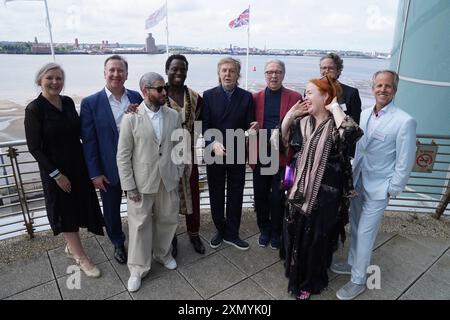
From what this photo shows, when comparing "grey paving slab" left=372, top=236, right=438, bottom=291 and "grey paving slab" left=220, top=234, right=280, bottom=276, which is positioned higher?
"grey paving slab" left=220, top=234, right=280, bottom=276

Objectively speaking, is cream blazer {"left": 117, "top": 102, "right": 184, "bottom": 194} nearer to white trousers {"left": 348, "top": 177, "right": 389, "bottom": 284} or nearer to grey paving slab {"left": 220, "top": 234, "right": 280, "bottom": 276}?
grey paving slab {"left": 220, "top": 234, "right": 280, "bottom": 276}

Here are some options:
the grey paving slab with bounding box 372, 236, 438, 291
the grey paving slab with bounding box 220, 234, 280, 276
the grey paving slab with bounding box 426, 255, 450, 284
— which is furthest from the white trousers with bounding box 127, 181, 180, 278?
the grey paving slab with bounding box 426, 255, 450, 284

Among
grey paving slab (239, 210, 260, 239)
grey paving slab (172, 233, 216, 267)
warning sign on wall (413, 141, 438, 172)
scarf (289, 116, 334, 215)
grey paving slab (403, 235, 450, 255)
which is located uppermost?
scarf (289, 116, 334, 215)

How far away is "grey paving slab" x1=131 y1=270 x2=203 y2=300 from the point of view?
272 centimetres

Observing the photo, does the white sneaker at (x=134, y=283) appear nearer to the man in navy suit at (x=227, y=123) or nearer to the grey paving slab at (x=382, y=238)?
the man in navy suit at (x=227, y=123)

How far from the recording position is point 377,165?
8.41 ft

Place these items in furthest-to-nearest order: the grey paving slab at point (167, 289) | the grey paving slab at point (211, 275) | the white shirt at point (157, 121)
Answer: the grey paving slab at point (211, 275), the grey paving slab at point (167, 289), the white shirt at point (157, 121)

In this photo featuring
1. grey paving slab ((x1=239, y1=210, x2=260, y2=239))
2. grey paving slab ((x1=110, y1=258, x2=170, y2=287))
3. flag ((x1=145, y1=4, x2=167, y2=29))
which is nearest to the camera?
grey paving slab ((x1=110, y1=258, x2=170, y2=287))

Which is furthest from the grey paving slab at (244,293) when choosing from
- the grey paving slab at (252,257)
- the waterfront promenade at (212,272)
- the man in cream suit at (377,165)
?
the man in cream suit at (377,165)

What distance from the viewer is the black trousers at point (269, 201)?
128 inches

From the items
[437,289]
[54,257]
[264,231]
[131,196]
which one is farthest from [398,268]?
[54,257]

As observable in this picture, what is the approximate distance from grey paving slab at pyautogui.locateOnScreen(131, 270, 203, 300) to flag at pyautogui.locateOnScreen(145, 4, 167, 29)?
63.9 ft

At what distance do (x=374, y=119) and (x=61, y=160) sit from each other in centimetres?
272

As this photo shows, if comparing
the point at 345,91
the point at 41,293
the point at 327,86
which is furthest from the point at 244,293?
the point at 345,91
